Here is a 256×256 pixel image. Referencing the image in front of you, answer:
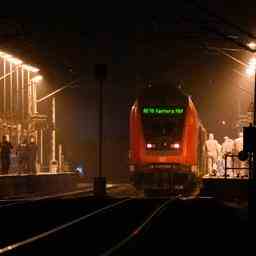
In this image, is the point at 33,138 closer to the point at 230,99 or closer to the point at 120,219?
the point at 230,99

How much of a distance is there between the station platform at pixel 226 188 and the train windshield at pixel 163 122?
13.8ft

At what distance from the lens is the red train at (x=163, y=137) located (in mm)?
41438

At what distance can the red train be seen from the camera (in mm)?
41438

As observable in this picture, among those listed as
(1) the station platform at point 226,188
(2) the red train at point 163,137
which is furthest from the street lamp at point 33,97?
(2) the red train at point 163,137

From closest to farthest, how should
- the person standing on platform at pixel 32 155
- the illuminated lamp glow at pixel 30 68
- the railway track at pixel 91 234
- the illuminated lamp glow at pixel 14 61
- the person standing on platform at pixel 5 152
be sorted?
1. the railway track at pixel 91 234
2. the person standing on platform at pixel 5 152
3. the person standing on platform at pixel 32 155
4. the illuminated lamp glow at pixel 14 61
5. the illuminated lamp glow at pixel 30 68

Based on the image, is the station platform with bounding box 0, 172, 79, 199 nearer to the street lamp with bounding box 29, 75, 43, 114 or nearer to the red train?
the red train

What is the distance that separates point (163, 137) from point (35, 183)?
11.0m

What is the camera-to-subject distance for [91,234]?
1950 cm

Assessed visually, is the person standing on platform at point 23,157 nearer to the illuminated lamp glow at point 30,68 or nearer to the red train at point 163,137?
the red train at point 163,137

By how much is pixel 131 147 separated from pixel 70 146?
50235 millimetres

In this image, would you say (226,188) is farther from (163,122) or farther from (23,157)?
(23,157)

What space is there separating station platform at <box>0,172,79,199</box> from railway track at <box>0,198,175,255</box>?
1444 centimetres

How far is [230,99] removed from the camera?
75250 mm

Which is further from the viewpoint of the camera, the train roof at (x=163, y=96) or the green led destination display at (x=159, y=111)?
the train roof at (x=163, y=96)
